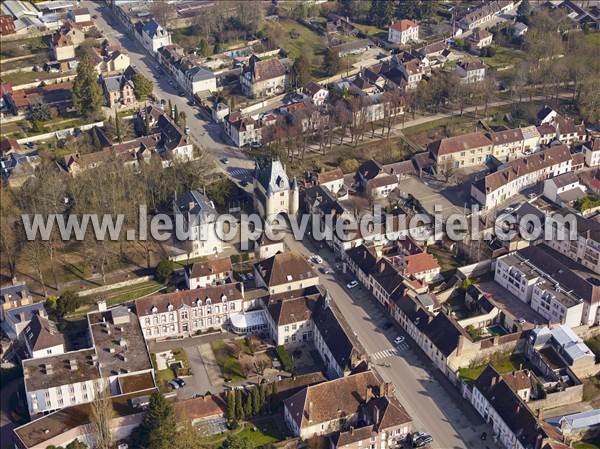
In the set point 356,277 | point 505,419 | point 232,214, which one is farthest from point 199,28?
point 505,419

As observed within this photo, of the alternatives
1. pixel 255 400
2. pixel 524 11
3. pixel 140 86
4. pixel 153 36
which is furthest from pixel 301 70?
pixel 255 400

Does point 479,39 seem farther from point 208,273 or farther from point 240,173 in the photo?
point 208,273

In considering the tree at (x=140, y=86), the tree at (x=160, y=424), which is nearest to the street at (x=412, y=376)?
the tree at (x=160, y=424)

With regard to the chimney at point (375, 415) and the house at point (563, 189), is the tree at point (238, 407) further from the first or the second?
the house at point (563, 189)

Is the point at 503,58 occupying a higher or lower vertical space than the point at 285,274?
higher

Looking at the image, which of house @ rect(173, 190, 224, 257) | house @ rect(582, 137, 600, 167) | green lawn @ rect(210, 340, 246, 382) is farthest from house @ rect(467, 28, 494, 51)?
green lawn @ rect(210, 340, 246, 382)

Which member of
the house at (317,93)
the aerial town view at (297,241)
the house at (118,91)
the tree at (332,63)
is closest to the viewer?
the aerial town view at (297,241)
